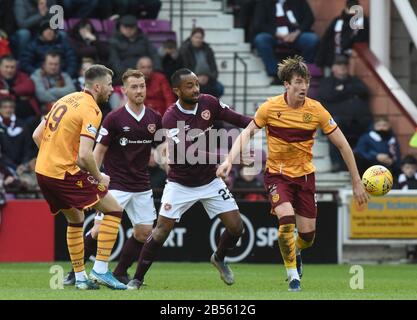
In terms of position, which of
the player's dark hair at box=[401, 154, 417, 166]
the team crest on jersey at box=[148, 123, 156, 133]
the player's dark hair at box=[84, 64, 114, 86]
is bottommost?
the player's dark hair at box=[401, 154, 417, 166]

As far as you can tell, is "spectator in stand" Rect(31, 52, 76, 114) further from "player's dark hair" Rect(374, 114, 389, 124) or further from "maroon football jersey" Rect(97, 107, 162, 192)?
"maroon football jersey" Rect(97, 107, 162, 192)

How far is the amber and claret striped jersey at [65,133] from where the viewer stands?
1281cm

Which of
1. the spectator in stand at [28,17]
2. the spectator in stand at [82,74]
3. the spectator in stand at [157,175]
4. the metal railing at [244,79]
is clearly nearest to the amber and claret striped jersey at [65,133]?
the spectator in stand at [157,175]

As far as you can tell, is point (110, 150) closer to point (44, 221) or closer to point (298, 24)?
point (44, 221)

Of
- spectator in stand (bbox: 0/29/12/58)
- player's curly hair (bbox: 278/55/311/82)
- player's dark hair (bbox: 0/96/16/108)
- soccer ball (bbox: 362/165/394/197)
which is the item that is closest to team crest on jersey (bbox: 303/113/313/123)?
player's curly hair (bbox: 278/55/311/82)

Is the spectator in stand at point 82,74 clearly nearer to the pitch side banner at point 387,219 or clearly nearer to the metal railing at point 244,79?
the metal railing at point 244,79

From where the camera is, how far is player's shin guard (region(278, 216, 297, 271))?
13.1 metres

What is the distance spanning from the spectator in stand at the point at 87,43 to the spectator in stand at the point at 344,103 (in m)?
3.46

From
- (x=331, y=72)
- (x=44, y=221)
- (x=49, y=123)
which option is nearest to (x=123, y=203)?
(x=49, y=123)

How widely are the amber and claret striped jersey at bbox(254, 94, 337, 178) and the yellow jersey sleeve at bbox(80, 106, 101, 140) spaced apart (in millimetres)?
1646

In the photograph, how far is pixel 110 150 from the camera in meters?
14.3

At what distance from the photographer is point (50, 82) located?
805 inches

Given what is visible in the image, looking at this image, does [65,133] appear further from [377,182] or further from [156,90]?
[156,90]

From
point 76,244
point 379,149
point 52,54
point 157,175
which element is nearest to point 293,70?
point 76,244
